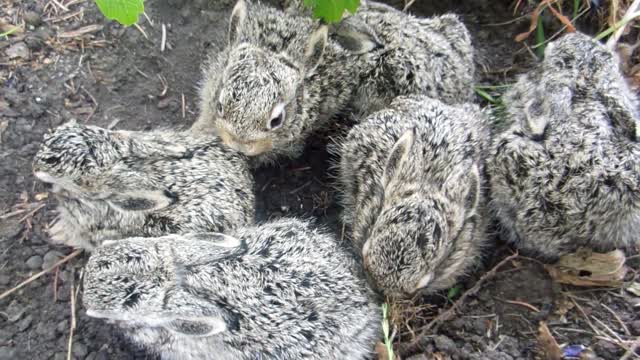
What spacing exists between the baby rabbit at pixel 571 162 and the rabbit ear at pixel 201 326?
86.1 inches

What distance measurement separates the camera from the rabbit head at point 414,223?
4.09m

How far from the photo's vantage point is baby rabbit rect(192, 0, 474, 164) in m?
4.98

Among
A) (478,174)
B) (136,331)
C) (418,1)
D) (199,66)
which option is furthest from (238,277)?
(418,1)

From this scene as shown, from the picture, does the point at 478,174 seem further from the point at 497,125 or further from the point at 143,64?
the point at 143,64

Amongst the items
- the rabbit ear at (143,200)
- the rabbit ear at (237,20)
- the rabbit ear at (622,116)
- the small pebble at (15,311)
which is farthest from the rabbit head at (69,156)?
the rabbit ear at (622,116)

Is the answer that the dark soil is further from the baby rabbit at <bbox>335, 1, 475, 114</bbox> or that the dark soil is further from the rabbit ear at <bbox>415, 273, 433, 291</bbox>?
the baby rabbit at <bbox>335, 1, 475, 114</bbox>

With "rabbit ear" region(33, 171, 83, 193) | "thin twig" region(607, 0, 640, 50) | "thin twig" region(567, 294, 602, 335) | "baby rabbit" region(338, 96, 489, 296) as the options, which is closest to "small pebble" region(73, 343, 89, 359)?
"rabbit ear" region(33, 171, 83, 193)

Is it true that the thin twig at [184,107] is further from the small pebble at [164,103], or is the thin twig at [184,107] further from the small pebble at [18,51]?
the small pebble at [18,51]

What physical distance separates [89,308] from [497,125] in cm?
324

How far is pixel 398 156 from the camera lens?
15.1 ft

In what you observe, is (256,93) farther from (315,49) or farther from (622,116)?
(622,116)

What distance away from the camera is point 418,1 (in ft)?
21.0

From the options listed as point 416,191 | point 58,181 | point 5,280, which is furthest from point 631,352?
point 5,280

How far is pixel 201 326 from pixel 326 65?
2497 millimetres
